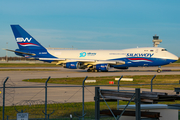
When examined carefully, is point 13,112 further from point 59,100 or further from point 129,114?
point 129,114

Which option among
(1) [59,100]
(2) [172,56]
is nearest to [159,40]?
(2) [172,56]

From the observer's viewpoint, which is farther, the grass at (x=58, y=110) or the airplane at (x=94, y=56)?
the airplane at (x=94, y=56)

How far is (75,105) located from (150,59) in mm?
31960

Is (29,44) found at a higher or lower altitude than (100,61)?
higher

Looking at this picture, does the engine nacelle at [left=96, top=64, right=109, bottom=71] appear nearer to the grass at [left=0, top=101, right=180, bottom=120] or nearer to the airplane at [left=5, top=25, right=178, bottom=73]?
the airplane at [left=5, top=25, right=178, bottom=73]

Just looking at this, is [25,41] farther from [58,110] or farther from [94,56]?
[58,110]

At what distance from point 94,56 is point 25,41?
1345 cm

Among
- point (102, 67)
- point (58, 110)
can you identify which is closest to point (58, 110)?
point (58, 110)

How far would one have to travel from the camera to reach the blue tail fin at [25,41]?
4959 cm

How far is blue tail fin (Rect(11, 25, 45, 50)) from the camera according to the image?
163 ft

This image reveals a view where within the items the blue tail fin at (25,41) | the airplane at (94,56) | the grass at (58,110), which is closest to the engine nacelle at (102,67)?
the airplane at (94,56)

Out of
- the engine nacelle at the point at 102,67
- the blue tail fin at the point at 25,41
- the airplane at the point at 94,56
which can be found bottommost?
the engine nacelle at the point at 102,67

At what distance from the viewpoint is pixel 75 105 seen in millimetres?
15703

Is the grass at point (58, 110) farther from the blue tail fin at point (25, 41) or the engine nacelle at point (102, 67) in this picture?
the blue tail fin at point (25, 41)
